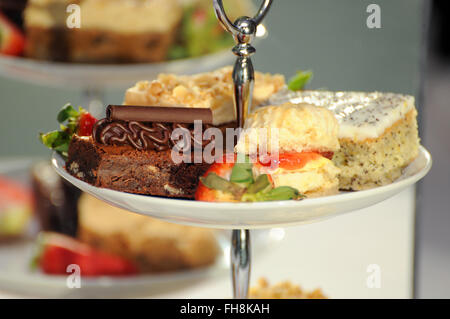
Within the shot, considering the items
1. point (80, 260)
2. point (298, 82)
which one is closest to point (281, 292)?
point (298, 82)

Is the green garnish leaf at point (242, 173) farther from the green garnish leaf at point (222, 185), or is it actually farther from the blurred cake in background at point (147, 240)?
the blurred cake in background at point (147, 240)

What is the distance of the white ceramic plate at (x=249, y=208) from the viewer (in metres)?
0.71

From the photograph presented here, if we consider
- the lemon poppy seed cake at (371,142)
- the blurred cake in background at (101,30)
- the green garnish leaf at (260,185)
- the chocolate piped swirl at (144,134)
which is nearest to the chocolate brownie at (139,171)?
the chocolate piped swirl at (144,134)

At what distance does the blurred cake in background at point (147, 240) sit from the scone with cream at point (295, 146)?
895 mm

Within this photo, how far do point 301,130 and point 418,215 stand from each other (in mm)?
807

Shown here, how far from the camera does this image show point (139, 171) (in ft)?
2.93

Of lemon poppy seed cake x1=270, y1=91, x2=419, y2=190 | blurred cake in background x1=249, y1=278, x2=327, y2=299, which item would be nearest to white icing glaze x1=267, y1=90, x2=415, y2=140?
lemon poppy seed cake x1=270, y1=91, x2=419, y2=190

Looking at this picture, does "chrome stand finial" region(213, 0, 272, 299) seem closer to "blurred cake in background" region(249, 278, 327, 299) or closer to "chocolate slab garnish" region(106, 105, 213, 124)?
"chocolate slab garnish" region(106, 105, 213, 124)

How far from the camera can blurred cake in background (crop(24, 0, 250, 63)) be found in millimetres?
1863

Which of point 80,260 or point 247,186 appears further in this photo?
point 80,260

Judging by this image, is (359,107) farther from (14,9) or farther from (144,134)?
(14,9)

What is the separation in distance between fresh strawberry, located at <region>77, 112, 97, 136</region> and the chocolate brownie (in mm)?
88

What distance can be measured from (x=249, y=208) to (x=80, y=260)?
48.3 inches

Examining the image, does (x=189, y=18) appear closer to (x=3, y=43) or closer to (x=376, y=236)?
(x=3, y=43)
